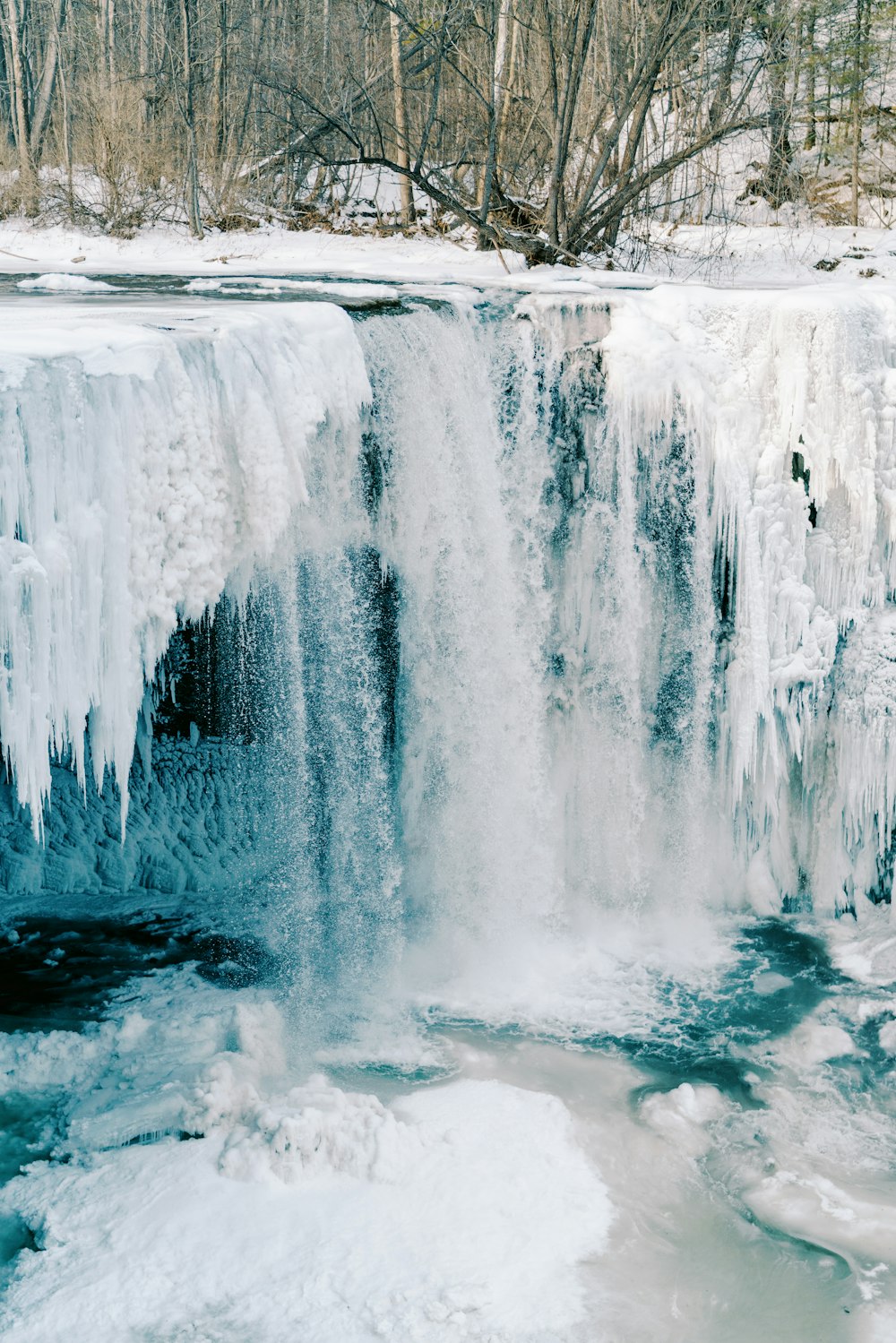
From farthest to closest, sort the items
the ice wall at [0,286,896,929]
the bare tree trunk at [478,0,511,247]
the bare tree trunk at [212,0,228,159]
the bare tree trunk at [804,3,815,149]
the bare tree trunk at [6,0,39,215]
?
the bare tree trunk at [212,0,228,159] < the bare tree trunk at [6,0,39,215] < the bare tree trunk at [804,3,815,149] < the bare tree trunk at [478,0,511,247] < the ice wall at [0,286,896,929]

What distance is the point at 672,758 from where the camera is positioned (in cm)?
649

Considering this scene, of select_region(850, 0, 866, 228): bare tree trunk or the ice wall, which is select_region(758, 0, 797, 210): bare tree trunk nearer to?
select_region(850, 0, 866, 228): bare tree trunk

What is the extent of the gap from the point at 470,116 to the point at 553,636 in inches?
365

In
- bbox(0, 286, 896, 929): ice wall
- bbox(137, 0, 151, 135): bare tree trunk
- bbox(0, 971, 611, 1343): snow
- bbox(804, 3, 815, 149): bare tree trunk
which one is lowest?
bbox(0, 971, 611, 1343): snow

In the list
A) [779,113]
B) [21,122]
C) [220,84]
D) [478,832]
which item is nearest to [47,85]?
[21,122]

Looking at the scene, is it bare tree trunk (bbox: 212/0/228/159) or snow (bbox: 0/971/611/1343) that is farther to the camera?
bare tree trunk (bbox: 212/0/228/159)

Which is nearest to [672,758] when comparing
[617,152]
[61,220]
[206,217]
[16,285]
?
[16,285]

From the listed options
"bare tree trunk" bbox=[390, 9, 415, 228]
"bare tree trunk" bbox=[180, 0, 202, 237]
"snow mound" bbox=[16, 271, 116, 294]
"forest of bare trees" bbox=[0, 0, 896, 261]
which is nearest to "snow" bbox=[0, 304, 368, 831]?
"snow mound" bbox=[16, 271, 116, 294]

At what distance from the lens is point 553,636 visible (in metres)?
6.34

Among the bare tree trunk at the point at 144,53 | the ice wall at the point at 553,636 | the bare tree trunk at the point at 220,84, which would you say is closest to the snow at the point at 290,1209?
the ice wall at the point at 553,636

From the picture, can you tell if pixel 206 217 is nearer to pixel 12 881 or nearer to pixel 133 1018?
pixel 12 881

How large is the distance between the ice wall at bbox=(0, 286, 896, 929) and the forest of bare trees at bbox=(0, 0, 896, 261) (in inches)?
188

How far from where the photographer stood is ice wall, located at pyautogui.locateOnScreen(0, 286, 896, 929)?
5.54 metres

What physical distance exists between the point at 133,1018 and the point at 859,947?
3590 millimetres
